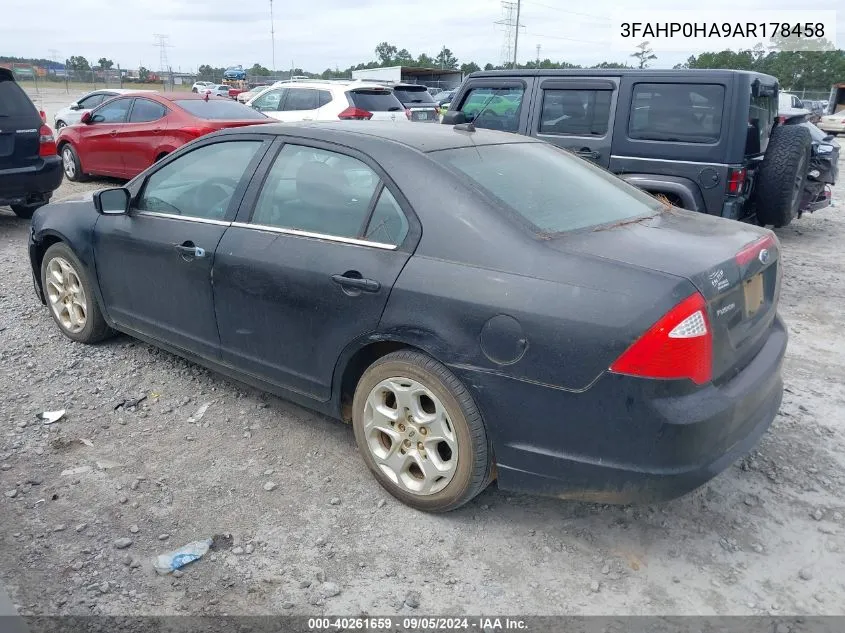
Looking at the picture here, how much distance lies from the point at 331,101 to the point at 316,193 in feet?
30.1

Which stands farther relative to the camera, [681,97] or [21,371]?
[681,97]

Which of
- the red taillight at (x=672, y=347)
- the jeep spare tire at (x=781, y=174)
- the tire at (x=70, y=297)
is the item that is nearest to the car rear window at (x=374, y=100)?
the jeep spare tire at (x=781, y=174)

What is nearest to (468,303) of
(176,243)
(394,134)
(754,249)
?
(394,134)

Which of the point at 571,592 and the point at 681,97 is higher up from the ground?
the point at 681,97

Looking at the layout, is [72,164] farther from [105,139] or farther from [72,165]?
[105,139]

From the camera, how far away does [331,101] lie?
11977mm

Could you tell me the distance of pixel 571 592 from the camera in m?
2.62

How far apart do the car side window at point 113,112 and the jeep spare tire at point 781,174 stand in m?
8.60

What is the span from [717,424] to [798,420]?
5.54 ft

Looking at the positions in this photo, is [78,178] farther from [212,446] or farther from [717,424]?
[717,424]

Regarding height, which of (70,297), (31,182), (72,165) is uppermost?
(31,182)

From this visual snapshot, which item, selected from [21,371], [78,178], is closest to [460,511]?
[21,371]

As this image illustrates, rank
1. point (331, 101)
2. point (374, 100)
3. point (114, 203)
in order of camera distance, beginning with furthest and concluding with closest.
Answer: point (374, 100)
point (331, 101)
point (114, 203)

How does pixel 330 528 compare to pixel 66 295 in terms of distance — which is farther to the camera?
pixel 66 295
